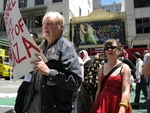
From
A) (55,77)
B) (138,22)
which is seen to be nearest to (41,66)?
(55,77)

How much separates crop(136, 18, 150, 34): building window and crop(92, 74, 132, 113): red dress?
837 inches

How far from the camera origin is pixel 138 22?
23.0 metres

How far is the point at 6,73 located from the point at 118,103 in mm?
18974

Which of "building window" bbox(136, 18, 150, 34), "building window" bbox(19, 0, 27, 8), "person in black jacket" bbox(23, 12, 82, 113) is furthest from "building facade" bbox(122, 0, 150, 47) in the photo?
"person in black jacket" bbox(23, 12, 82, 113)

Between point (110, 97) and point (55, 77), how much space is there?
3.42 ft

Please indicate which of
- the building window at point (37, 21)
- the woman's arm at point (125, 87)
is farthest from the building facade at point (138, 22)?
the woman's arm at point (125, 87)

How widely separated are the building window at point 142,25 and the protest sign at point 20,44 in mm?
22242

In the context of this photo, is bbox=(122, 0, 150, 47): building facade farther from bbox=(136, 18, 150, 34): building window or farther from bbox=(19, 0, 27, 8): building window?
bbox=(19, 0, 27, 8): building window

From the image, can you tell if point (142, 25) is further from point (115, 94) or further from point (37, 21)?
point (115, 94)

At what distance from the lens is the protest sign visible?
1.71 metres

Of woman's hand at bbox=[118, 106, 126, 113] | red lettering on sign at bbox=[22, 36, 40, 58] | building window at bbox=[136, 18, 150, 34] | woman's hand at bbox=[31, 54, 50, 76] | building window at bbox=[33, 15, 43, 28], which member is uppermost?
building window at bbox=[33, 15, 43, 28]

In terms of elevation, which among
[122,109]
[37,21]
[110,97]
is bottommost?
[122,109]

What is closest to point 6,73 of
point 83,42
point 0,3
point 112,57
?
point 83,42

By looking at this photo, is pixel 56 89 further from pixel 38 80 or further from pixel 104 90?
pixel 104 90
